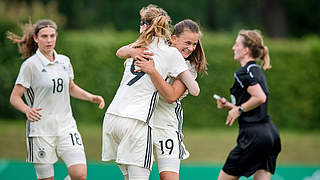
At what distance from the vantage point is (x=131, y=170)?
204 inches

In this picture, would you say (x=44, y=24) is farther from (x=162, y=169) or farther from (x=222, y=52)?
(x=222, y=52)

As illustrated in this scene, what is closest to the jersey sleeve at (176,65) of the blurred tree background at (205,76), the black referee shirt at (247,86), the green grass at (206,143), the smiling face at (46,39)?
the black referee shirt at (247,86)

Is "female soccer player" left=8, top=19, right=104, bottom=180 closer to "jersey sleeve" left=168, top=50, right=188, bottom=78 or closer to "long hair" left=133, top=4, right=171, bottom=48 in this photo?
"long hair" left=133, top=4, right=171, bottom=48

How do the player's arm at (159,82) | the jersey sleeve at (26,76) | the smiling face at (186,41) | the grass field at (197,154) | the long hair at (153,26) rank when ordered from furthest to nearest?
the grass field at (197,154), the jersey sleeve at (26,76), the smiling face at (186,41), the long hair at (153,26), the player's arm at (159,82)

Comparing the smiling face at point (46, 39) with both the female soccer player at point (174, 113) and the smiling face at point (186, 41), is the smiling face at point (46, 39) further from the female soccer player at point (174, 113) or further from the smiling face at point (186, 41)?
the smiling face at point (186, 41)

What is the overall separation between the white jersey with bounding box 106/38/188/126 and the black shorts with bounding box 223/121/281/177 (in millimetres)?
1394

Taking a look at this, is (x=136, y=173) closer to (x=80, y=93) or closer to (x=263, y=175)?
(x=263, y=175)

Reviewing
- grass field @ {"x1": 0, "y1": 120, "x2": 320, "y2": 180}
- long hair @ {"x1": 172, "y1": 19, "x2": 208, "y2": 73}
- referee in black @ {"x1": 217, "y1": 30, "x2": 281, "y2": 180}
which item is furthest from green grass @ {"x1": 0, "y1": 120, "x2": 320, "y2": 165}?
long hair @ {"x1": 172, "y1": 19, "x2": 208, "y2": 73}

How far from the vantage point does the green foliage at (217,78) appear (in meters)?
15.2

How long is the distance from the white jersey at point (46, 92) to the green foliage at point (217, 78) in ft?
28.4

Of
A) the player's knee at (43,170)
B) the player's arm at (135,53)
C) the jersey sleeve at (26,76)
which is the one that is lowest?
the player's knee at (43,170)

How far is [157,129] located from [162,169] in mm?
386

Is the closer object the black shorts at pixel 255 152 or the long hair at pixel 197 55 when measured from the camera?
the long hair at pixel 197 55

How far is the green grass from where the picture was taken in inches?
460
